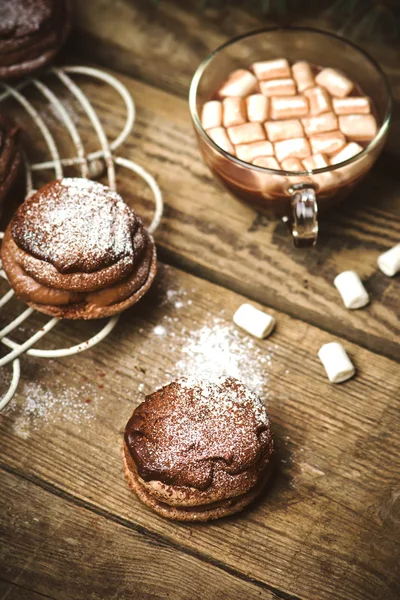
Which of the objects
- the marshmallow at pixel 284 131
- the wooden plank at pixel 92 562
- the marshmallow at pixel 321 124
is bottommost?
the wooden plank at pixel 92 562

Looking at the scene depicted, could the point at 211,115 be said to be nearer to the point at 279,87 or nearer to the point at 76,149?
the point at 279,87

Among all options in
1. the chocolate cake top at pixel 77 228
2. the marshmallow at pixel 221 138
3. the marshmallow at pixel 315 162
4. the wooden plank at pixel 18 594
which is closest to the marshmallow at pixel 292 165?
the marshmallow at pixel 315 162

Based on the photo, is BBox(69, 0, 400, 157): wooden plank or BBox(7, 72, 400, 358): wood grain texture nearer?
BBox(7, 72, 400, 358): wood grain texture

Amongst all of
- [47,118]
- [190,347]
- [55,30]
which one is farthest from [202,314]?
[55,30]

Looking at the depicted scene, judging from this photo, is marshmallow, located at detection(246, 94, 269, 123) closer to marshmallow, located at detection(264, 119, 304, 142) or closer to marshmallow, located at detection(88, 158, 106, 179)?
marshmallow, located at detection(264, 119, 304, 142)

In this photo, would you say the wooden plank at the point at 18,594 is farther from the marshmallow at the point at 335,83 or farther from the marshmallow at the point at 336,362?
the marshmallow at the point at 335,83

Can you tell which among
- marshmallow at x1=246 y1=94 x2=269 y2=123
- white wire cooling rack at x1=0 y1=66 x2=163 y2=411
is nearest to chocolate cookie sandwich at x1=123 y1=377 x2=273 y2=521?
white wire cooling rack at x1=0 y1=66 x2=163 y2=411
